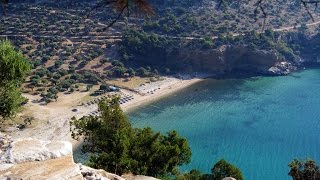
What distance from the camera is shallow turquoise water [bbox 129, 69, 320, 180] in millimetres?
50969

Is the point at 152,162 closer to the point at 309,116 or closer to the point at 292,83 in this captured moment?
the point at 309,116

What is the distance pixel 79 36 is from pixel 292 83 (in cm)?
4863

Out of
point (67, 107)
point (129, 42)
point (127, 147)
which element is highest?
point (127, 147)

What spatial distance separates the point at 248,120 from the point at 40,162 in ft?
176

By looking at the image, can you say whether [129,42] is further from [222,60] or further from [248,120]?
[248,120]

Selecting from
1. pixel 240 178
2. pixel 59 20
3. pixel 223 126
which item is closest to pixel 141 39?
pixel 59 20

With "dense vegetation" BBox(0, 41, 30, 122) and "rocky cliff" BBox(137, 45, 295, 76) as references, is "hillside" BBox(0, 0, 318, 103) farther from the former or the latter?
"dense vegetation" BBox(0, 41, 30, 122)

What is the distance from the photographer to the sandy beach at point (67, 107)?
54156 millimetres

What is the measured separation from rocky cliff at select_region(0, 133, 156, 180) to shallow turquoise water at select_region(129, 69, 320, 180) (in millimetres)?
33053

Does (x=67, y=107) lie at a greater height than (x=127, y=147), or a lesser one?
lesser

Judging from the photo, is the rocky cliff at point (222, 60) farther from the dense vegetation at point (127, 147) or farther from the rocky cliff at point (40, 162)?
→ the rocky cliff at point (40, 162)

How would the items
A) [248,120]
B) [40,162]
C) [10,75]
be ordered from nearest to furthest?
1. [40,162]
2. [10,75]
3. [248,120]

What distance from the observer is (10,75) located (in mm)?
25484

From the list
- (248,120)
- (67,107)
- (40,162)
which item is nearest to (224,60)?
(248,120)
